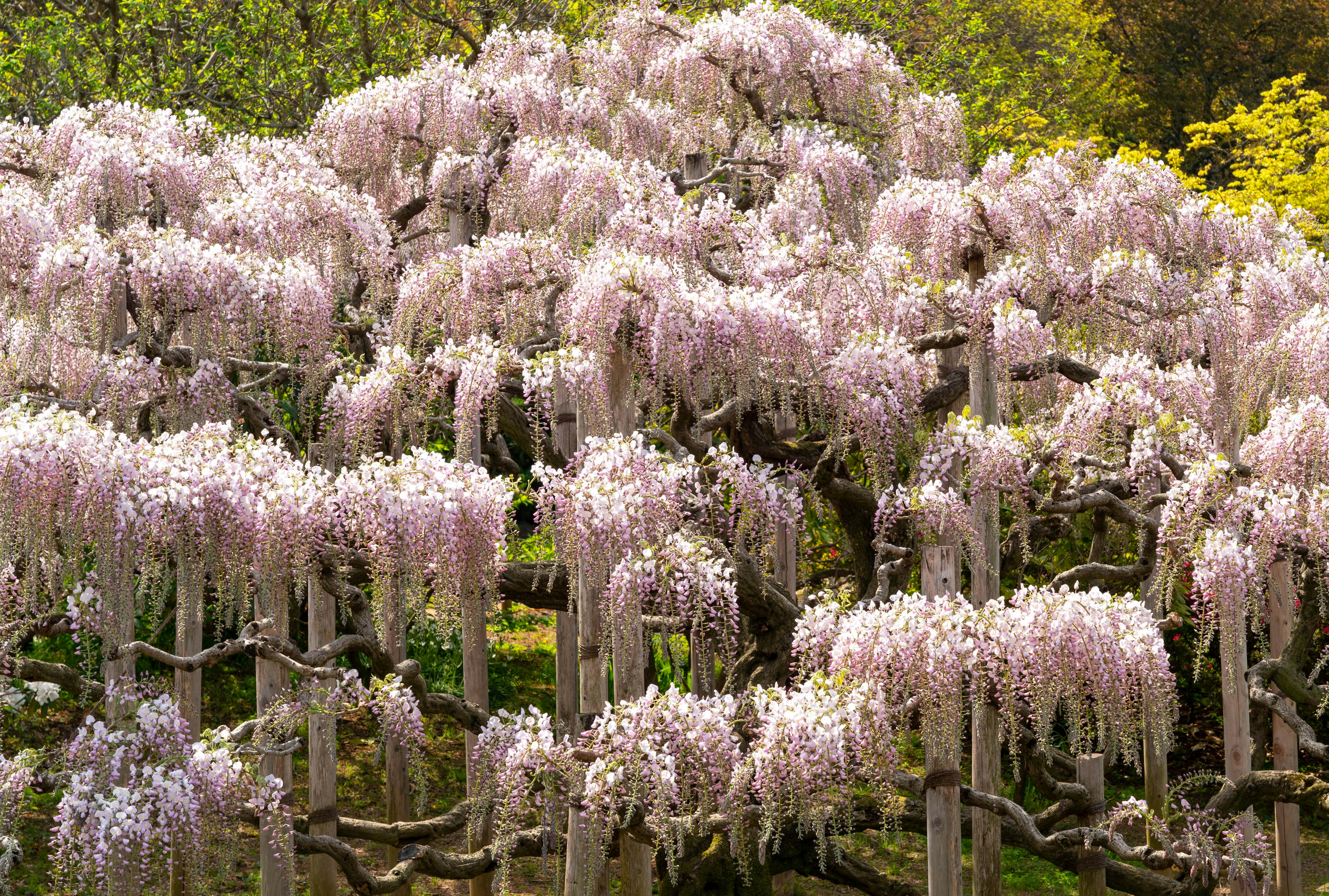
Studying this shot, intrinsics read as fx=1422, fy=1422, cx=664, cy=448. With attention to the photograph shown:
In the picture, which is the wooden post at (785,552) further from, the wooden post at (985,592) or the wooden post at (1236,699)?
the wooden post at (1236,699)

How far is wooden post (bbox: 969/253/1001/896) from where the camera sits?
22.0ft

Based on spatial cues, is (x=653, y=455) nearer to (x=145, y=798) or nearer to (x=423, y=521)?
(x=423, y=521)

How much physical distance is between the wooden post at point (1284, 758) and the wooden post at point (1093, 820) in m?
1.70

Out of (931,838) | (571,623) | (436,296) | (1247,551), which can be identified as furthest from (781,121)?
(931,838)

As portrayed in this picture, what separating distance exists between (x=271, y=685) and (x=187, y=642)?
0.88 m

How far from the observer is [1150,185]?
789 cm

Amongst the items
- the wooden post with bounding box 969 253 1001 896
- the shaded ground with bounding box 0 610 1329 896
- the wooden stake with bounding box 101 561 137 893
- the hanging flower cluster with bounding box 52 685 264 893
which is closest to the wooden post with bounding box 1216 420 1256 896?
the wooden post with bounding box 969 253 1001 896

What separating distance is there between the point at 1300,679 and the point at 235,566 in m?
5.39

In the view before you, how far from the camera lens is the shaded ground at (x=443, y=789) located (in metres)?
8.88

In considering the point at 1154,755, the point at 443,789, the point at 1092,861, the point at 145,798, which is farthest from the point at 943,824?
the point at 443,789

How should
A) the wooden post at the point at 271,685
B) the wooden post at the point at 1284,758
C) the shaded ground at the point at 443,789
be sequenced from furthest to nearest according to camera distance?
the shaded ground at the point at 443,789
the wooden post at the point at 1284,758
the wooden post at the point at 271,685

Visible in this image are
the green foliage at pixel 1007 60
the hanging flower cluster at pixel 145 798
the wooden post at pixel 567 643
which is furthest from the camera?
the green foliage at pixel 1007 60

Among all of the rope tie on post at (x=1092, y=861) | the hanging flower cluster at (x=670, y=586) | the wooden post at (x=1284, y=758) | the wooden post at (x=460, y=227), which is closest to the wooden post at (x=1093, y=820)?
the rope tie on post at (x=1092, y=861)

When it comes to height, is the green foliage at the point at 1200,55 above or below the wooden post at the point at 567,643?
above
